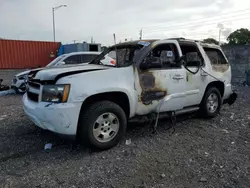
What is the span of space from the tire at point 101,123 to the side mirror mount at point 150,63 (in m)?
0.85

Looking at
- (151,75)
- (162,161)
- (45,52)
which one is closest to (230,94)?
(151,75)

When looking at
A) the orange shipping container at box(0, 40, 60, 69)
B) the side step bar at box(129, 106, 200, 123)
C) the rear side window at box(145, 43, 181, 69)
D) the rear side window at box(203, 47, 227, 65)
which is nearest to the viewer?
the side step bar at box(129, 106, 200, 123)

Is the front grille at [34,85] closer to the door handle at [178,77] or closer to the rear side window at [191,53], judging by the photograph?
the door handle at [178,77]

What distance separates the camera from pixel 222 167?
3449mm

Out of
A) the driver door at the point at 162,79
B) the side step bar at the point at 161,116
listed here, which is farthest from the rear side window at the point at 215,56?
the side step bar at the point at 161,116

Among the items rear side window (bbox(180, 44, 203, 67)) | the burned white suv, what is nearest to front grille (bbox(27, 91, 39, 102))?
the burned white suv

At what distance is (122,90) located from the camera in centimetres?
399

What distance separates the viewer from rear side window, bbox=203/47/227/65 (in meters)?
5.68

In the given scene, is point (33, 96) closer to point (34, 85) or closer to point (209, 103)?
point (34, 85)

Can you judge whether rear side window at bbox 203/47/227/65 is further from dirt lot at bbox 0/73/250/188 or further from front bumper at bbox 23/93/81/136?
front bumper at bbox 23/93/81/136

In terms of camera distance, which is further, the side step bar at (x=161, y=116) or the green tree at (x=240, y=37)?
the green tree at (x=240, y=37)

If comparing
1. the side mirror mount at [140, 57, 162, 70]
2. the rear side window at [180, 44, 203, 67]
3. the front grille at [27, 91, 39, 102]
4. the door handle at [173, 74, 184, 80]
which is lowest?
the front grille at [27, 91, 39, 102]

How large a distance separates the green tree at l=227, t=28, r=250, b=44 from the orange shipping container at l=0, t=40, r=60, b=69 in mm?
31140

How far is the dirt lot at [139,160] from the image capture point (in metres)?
3.12
